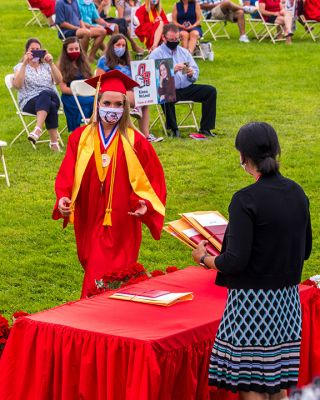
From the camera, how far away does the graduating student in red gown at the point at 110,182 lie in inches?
311

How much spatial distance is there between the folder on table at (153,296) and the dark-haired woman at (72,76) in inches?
352

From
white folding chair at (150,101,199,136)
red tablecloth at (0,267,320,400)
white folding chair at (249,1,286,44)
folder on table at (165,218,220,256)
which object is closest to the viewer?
red tablecloth at (0,267,320,400)

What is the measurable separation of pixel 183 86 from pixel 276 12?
7.82 metres

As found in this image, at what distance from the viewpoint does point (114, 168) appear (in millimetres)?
7938

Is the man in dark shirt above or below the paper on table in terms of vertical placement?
below

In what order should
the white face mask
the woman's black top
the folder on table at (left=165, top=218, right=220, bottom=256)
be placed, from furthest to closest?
1. the white face mask
2. the folder on table at (left=165, top=218, right=220, bottom=256)
3. the woman's black top

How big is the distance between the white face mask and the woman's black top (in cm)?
238

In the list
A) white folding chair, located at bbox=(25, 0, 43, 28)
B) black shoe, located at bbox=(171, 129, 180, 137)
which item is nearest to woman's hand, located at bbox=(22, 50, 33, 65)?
black shoe, located at bbox=(171, 129, 180, 137)

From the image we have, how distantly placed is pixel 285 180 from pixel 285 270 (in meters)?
0.47

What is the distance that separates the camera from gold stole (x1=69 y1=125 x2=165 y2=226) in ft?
25.9

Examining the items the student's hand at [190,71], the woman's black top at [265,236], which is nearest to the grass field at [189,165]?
the student's hand at [190,71]

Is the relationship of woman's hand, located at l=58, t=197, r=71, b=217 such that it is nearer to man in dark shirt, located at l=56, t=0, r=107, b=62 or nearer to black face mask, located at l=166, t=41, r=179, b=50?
black face mask, located at l=166, t=41, r=179, b=50

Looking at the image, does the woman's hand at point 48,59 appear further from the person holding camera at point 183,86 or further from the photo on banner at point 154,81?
the person holding camera at point 183,86

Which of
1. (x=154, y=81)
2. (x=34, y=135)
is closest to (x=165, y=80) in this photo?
(x=154, y=81)
